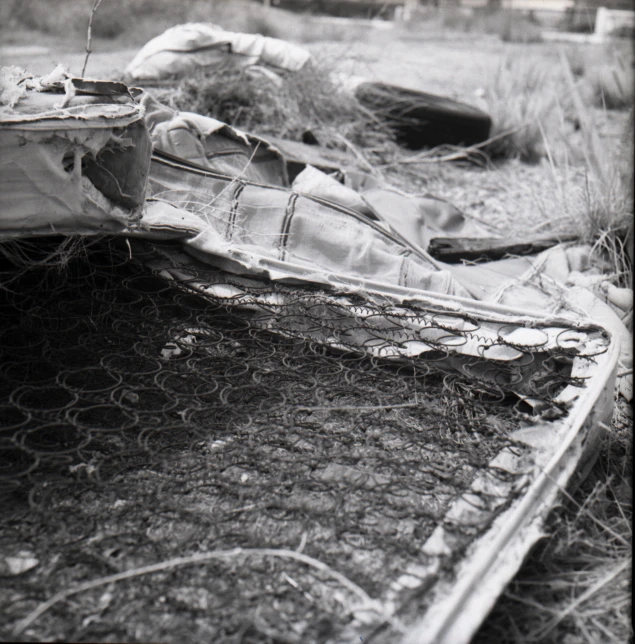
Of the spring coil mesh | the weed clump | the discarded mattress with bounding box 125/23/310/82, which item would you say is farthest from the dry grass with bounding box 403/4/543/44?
the spring coil mesh

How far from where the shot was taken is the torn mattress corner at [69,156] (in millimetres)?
1716

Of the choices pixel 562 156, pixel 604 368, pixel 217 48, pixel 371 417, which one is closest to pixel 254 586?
pixel 371 417

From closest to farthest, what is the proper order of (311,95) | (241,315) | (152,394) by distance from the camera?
(152,394) → (241,315) → (311,95)

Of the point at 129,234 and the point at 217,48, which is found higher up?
the point at 217,48

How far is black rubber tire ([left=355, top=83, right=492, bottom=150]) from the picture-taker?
201 inches

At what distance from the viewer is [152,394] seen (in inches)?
77.1

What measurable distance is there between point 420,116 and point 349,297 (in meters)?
3.27

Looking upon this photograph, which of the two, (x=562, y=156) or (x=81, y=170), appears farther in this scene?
(x=562, y=156)

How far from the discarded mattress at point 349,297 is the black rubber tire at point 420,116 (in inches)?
89.5

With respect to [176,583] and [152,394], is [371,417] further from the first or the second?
[176,583]

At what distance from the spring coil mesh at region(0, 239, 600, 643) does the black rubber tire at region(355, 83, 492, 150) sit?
3195 mm

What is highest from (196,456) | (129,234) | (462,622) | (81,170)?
(81,170)

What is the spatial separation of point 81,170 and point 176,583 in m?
1.06

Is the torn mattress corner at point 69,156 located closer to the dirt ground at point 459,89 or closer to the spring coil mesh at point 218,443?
the spring coil mesh at point 218,443
